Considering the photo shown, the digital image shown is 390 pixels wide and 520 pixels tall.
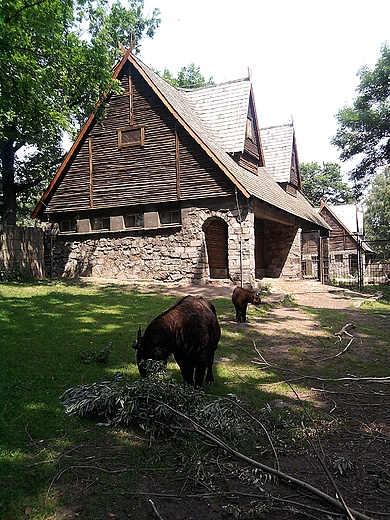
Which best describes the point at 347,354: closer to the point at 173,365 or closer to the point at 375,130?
the point at 173,365

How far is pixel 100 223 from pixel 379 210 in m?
61.4

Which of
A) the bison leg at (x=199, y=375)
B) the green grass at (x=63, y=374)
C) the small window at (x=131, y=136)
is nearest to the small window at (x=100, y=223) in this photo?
the small window at (x=131, y=136)

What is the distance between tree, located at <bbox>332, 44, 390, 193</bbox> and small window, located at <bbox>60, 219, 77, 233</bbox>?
17.0 meters

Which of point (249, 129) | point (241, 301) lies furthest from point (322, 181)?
point (241, 301)

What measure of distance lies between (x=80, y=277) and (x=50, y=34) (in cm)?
1054

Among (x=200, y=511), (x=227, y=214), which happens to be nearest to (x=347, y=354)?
(x=200, y=511)

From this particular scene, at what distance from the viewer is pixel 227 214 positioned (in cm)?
1758

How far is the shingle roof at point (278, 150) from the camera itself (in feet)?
86.1

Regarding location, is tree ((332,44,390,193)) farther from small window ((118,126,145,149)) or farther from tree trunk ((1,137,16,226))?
tree trunk ((1,137,16,226))

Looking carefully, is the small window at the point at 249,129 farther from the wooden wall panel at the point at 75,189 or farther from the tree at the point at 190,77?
the tree at the point at 190,77

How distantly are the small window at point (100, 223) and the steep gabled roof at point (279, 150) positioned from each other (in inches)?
444

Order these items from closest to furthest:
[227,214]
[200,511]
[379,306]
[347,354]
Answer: [200,511] < [347,354] < [379,306] < [227,214]

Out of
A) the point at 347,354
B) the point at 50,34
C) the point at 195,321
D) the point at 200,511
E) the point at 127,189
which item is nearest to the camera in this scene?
the point at 200,511

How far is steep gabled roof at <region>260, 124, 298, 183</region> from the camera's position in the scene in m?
26.2
